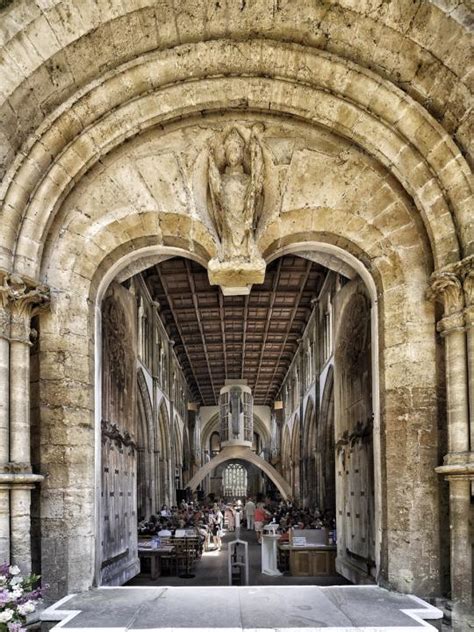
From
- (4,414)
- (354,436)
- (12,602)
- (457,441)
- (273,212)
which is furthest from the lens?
(354,436)

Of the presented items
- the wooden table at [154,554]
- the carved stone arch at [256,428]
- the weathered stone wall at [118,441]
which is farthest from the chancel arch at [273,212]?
the carved stone arch at [256,428]

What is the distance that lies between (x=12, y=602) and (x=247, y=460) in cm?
2545

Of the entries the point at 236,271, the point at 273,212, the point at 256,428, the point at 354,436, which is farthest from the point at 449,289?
the point at 256,428

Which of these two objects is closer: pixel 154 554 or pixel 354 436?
pixel 354 436

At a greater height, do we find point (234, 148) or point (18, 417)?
point (234, 148)

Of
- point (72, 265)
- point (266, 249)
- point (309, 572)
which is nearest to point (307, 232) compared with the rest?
point (266, 249)

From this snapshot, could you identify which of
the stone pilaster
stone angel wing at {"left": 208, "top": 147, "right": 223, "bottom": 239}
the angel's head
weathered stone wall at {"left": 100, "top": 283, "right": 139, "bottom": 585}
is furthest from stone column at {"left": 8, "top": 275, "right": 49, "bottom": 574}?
the angel's head

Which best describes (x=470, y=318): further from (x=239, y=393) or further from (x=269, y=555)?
(x=239, y=393)

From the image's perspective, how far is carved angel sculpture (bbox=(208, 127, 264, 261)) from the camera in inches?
284

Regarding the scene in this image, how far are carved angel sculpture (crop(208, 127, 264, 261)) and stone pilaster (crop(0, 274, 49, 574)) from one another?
1.98 m

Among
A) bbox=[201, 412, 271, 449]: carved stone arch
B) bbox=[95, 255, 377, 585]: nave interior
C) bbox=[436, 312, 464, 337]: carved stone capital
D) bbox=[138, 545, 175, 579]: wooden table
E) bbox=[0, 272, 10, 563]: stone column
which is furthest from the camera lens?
Result: bbox=[201, 412, 271, 449]: carved stone arch

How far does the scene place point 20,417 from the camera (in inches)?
249

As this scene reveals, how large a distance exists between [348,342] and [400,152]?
4.25 metres

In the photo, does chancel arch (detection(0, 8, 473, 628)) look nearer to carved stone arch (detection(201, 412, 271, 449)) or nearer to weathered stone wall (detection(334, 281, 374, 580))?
weathered stone wall (detection(334, 281, 374, 580))
